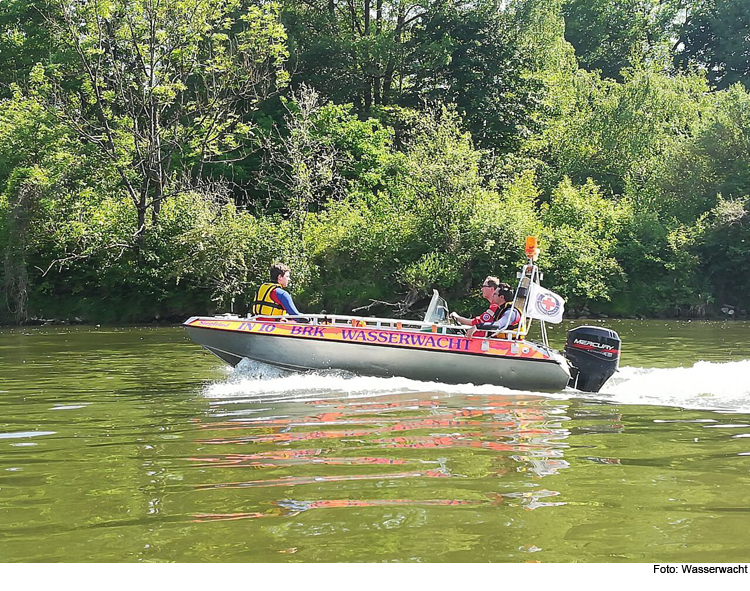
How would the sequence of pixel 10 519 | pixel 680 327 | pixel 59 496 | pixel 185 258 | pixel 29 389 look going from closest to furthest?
pixel 10 519, pixel 59 496, pixel 29 389, pixel 680 327, pixel 185 258

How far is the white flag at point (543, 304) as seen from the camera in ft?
42.6

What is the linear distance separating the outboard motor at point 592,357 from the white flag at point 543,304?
429 mm

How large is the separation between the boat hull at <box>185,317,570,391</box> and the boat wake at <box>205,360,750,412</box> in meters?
0.17

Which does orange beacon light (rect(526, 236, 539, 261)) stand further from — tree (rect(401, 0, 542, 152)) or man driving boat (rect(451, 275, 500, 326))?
tree (rect(401, 0, 542, 152))

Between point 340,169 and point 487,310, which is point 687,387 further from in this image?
point 340,169

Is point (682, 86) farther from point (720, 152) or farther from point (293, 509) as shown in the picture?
point (293, 509)

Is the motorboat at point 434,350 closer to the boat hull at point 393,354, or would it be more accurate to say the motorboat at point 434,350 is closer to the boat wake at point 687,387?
the boat hull at point 393,354

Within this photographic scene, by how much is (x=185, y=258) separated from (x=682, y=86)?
28.3 m

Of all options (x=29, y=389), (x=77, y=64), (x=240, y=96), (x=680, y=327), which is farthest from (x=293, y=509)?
(x=77, y=64)

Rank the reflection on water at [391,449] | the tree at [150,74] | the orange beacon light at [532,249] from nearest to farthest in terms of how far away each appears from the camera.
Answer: the reflection on water at [391,449]
the orange beacon light at [532,249]
the tree at [150,74]

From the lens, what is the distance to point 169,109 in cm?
4025

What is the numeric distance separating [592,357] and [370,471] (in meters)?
6.66

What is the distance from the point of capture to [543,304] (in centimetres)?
1305

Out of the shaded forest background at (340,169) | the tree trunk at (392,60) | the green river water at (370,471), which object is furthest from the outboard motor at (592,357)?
the tree trunk at (392,60)
